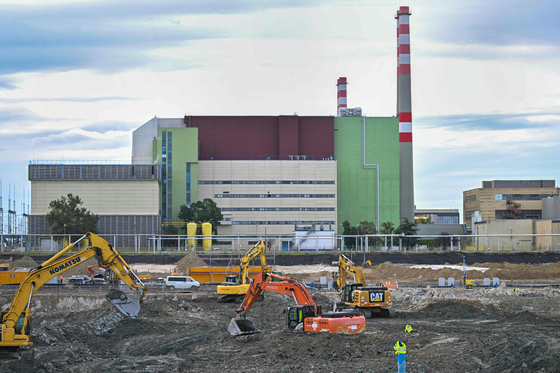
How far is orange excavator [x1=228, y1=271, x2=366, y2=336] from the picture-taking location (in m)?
25.2

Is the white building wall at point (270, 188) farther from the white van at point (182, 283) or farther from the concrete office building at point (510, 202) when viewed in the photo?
the white van at point (182, 283)

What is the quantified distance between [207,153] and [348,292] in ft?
300

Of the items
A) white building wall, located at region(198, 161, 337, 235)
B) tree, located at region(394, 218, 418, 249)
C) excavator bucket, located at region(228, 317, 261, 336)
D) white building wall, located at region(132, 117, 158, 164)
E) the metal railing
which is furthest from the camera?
white building wall, located at region(132, 117, 158, 164)

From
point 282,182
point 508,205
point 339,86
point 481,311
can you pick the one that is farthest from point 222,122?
point 481,311

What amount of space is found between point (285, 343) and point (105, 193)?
84.3 m

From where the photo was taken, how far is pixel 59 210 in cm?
9306

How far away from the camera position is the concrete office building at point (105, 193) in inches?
4011

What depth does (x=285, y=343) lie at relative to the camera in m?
23.8

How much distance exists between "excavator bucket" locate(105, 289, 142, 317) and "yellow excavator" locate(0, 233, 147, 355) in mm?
750

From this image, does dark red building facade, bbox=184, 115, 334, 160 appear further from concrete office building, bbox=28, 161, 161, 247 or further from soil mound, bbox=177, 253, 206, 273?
soil mound, bbox=177, 253, 206, 273

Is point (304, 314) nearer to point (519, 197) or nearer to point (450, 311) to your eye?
point (450, 311)

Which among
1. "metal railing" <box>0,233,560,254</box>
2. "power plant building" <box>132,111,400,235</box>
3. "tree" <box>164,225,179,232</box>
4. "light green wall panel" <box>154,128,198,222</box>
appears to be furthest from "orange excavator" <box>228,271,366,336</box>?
"light green wall panel" <box>154,128,198,222</box>

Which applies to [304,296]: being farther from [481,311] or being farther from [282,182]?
[282,182]

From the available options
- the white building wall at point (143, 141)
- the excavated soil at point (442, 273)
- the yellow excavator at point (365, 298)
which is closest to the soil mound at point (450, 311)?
the yellow excavator at point (365, 298)
